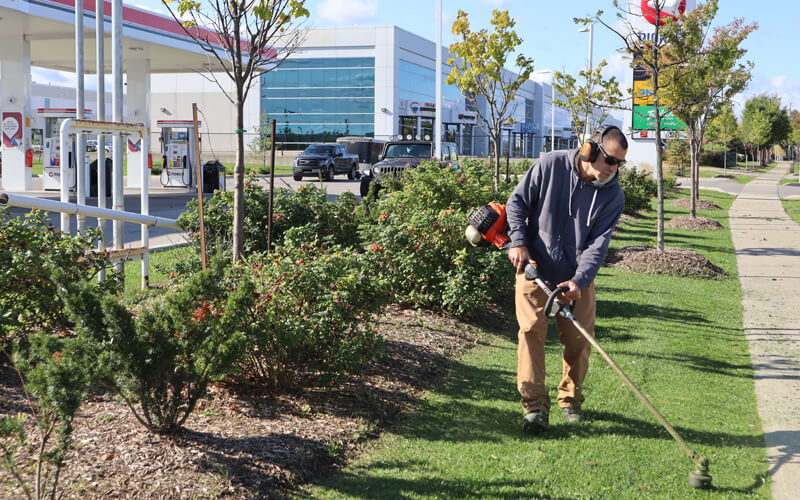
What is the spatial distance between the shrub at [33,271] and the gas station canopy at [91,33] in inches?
447

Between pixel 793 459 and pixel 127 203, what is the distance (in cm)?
2039

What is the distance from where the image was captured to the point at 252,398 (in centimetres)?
474

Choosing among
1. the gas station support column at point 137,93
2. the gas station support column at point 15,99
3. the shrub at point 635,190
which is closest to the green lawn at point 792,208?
the shrub at point 635,190

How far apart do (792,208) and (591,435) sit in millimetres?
25028

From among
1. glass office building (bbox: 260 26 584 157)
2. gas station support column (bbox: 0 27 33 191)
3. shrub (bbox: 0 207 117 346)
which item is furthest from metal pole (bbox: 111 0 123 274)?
glass office building (bbox: 260 26 584 157)

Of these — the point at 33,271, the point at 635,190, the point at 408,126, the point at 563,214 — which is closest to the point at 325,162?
the point at 635,190

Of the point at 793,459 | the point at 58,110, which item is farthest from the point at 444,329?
the point at 58,110

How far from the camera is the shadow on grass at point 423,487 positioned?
376cm

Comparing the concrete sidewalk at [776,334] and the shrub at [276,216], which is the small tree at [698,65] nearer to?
the concrete sidewalk at [776,334]

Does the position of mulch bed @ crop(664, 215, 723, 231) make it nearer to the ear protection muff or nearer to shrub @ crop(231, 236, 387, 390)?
the ear protection muff

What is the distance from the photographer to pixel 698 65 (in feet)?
48.8

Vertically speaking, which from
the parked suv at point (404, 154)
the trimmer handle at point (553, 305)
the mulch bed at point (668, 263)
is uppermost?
the parked suv at point (404, 154)

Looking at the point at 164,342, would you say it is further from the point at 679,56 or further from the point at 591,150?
the point at 679,56

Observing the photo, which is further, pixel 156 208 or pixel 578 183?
pixel 156 208
